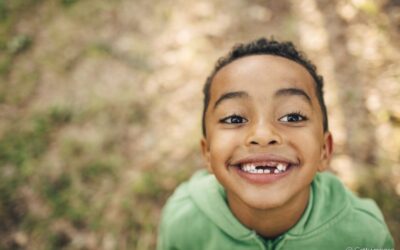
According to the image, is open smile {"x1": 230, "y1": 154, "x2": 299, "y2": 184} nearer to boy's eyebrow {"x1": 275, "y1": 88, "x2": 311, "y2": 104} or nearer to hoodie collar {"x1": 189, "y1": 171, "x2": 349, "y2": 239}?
boy's eyebrow {"x1": 275, "y1": 88, "x2": 311, "y2": 104}

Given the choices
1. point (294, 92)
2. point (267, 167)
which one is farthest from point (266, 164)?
point (294, 92)

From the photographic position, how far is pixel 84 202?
2.60 meters

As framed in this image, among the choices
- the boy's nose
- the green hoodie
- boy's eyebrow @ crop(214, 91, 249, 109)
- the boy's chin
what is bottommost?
the green hoodie

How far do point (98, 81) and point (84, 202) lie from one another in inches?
36.4

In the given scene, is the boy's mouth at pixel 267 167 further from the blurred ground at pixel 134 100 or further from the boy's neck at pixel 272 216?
the blurred ground at pixel 134 100

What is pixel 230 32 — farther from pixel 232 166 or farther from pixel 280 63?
pixel 232 166

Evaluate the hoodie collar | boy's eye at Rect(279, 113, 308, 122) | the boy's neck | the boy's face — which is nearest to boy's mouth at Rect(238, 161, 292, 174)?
the boy's face

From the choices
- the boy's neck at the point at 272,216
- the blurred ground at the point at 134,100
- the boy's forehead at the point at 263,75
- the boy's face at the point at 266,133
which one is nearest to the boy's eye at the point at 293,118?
the boy's face at the point at 266,133

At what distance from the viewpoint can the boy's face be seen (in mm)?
1460

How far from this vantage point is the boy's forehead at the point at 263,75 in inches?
58.5

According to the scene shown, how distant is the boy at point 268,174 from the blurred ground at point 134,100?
0.65 metres

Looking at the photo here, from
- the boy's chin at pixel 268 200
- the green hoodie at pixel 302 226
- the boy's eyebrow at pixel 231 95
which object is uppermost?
the boy's eyebrow at pixel 231 95

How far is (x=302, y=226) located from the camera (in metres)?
1.75

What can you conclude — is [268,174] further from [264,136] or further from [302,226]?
[302,226]
